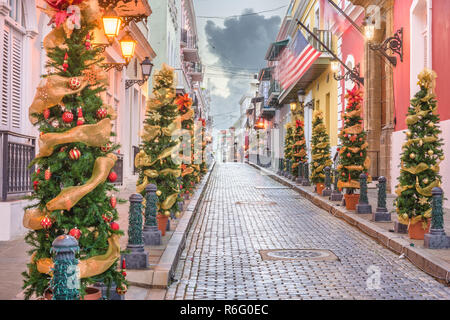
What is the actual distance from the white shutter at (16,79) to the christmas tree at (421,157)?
638 cm

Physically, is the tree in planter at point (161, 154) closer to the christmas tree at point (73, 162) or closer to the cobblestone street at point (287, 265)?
the cobblestone street at point (287, 265)

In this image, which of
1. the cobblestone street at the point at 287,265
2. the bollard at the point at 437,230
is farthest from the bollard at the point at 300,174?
the bollard at the point at 437,230

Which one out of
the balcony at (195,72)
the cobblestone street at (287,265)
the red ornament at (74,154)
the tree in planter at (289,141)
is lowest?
the cobblestone street at (287,265)

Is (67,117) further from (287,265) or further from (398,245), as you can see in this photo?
(398,245)

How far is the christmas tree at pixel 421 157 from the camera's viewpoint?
926cm

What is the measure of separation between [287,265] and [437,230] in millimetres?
2261

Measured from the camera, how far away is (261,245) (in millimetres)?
9875

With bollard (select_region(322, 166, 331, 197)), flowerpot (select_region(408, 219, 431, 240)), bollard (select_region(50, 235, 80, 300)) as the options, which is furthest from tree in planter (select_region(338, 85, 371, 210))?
bollard (select_region(50, 235, 80, 300))

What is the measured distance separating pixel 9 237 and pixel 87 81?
15.9ft

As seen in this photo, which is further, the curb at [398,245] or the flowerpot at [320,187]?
the flowerpot at [320,187]

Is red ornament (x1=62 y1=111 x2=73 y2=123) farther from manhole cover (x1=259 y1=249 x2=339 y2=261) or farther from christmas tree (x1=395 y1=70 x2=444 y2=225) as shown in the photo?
christmas tree (x1=395 y1=70 x2=444 y2=225)

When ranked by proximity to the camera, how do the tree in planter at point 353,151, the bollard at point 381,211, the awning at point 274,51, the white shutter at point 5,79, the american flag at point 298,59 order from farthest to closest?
the awning at point 274,51 < the american flag at point 298,59 < the tree in planter at point 353,151 < the bollard at point 381,211 < the white shutter at point 5,79

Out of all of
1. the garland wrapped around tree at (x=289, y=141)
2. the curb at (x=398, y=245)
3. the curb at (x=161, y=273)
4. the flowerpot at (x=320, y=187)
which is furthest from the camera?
the garland wrapped around tree at (x=289, y=141)
